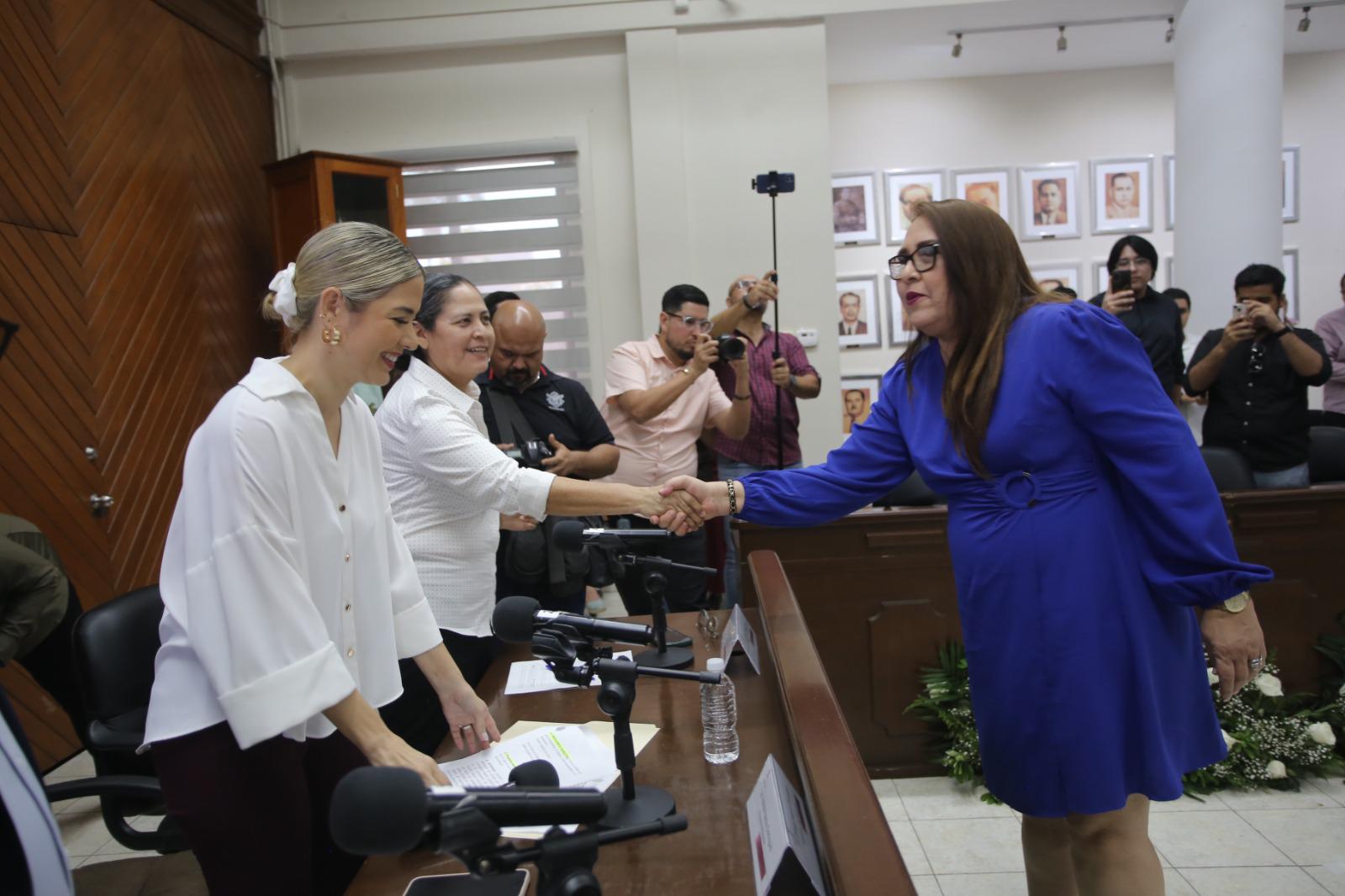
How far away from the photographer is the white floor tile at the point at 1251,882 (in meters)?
2.48

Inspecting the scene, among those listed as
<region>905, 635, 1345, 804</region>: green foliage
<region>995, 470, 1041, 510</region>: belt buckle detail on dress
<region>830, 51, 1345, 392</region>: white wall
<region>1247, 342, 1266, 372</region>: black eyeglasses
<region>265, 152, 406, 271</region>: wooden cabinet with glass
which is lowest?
<region>905, 635, 1345, 804</region>: green foliage

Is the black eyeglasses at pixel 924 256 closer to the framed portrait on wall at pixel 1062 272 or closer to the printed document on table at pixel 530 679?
the printed document on table at pixel 530 679

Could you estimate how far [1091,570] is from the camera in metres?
1.62

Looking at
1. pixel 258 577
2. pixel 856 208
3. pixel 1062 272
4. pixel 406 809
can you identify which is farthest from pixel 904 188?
pixel 406 809

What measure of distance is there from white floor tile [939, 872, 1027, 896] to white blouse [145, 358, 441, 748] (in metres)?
1.91

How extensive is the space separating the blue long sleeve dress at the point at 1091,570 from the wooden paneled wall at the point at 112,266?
3710 millimetres

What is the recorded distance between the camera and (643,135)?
18.1 feet

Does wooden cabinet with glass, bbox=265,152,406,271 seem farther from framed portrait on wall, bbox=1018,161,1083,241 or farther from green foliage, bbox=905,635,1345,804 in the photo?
framed portrait on wall, bbox=1018,161,1083,241

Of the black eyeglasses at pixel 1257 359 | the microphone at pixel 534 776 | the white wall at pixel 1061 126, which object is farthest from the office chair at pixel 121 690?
the white wall at pixel 1061 126

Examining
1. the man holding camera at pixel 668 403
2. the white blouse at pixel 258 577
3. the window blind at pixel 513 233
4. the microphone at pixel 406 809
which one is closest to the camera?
the microphone at pixel 406 809

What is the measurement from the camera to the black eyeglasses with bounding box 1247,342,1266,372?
3.84 meters

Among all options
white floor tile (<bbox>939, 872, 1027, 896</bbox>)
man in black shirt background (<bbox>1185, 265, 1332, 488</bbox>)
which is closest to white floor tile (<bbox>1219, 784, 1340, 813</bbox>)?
white floor tile (<bbox>939, 872, 1027, 896</bbox>)

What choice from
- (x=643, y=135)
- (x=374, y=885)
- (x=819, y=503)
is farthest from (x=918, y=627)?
(x=643, y=135)

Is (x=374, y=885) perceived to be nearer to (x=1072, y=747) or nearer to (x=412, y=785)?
(x=412, y=785)
